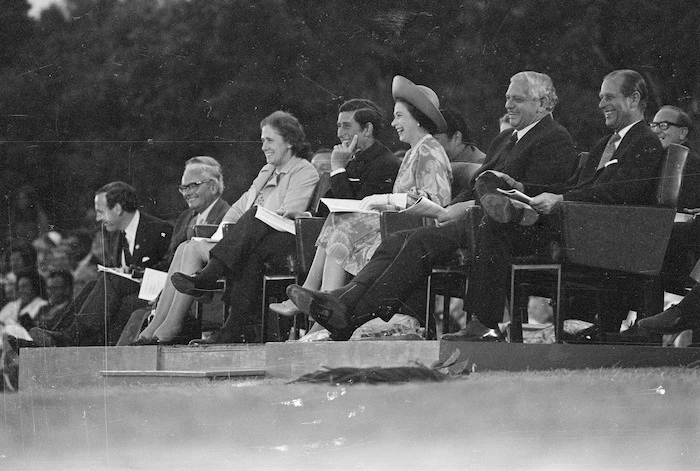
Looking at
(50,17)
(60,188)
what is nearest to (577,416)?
(60,188)

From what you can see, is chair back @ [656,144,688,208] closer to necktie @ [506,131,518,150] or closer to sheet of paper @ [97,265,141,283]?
necktie @ [506,131,518,150]

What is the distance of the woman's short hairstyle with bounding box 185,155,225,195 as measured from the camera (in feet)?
18.1

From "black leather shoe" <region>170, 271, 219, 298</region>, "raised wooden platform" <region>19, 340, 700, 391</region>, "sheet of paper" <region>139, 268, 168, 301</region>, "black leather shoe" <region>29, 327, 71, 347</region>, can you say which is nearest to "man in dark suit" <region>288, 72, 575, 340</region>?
"raised wooden platform" <region>19, 340, 700, 391</region>

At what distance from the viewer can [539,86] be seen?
534cm

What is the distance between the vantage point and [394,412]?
5.09 m

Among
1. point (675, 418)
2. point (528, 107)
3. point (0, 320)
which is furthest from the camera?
point (0, 320)

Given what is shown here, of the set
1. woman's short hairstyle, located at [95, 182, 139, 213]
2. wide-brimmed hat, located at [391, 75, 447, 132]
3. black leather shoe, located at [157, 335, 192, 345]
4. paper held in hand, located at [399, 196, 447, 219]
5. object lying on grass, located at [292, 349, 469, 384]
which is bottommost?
object lying on grass, located at [292, 349, 469, 384]

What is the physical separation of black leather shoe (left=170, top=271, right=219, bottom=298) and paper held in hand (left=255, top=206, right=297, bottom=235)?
365mm

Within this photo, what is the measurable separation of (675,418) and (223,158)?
6.92ft

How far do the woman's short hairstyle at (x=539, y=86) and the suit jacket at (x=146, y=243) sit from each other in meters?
1.61

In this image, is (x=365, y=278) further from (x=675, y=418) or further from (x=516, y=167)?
(x=675, y=418)

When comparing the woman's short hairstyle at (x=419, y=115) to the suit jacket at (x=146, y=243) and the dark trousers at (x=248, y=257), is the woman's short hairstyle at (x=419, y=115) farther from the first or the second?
the suit jacket at (x=146, y=243)

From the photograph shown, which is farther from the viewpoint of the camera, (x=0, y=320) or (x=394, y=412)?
(x=0, y=320)

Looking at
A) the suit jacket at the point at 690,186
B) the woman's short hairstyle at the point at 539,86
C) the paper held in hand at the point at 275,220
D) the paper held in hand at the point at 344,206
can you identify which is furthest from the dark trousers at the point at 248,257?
the suit jacket at the point at 690,186
